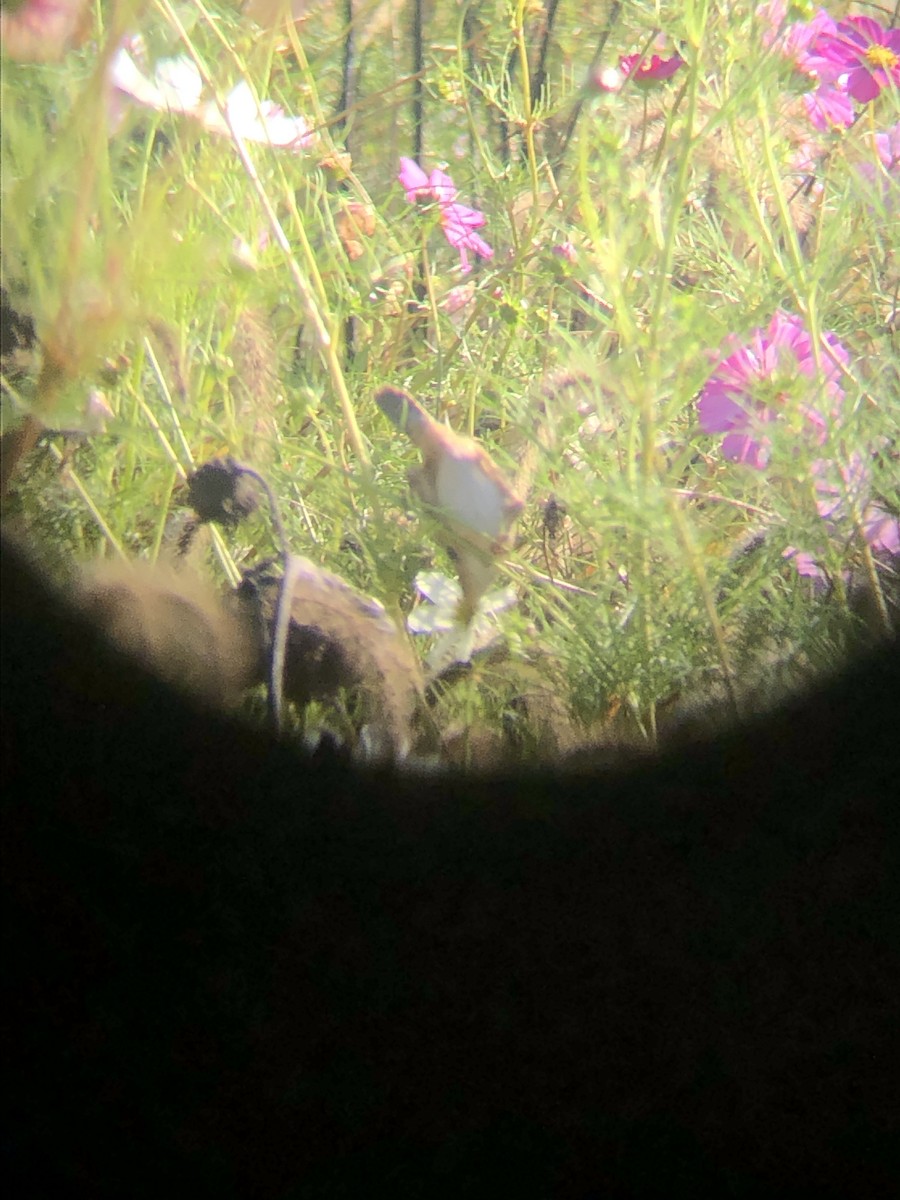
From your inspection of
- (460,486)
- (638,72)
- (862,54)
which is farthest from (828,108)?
(460,486)

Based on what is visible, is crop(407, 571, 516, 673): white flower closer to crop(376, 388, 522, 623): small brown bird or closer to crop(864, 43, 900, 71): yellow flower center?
crop(376, 388, 522, 623): small brown bird

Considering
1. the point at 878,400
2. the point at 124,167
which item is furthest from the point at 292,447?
the point at 878,400

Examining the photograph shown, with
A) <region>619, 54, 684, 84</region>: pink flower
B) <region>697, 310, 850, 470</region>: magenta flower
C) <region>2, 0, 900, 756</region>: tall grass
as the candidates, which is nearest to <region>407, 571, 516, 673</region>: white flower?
<region>2, 0, 900, 756</region>: tall grass

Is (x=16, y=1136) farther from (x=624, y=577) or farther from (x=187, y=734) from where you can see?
(x=624, y=577)

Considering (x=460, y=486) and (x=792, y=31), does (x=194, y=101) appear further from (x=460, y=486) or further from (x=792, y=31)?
(x=792, y=31)

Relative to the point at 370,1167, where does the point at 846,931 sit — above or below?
above

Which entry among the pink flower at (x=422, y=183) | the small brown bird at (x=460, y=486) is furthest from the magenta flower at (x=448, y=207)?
the small brown bird at (x=460, y=486)

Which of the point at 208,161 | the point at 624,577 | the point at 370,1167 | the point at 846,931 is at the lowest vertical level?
the point at 370,1167
